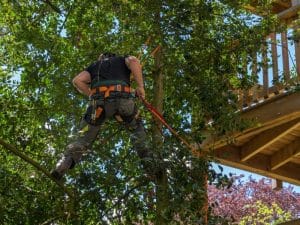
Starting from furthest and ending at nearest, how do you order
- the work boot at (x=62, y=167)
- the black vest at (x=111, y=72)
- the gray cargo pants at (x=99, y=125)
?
the black vest at (x=111, y=72)
the gray cargo pants at (x=99, y=125)
the work boot at (x=62, y=167)

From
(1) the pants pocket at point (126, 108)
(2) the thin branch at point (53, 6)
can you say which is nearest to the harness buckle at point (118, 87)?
(1) the pants pocket at point (126, 108)

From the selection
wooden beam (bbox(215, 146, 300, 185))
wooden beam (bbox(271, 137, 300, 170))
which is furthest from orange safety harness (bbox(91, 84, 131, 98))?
wooden beam (bbox(271, 137, 300, 170))

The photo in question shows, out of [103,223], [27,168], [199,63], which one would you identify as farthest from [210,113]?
[27,168]

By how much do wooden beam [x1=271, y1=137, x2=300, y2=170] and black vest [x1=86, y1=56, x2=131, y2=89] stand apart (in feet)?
11.0

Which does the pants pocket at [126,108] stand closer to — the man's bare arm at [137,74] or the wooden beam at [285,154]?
the man's bare arm at [137,74]

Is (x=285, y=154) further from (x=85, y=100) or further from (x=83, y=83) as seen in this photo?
(x=83, y=83)

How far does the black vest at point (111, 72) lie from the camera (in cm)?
530

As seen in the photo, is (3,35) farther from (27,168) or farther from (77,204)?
(77,204)

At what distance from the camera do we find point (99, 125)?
17.2 feet

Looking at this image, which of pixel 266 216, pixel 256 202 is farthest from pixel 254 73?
pixel 256 202

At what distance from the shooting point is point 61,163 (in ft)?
16.2

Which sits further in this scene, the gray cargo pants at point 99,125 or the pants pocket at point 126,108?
the pants pocket at point 126,108

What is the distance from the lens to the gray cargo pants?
4988mm

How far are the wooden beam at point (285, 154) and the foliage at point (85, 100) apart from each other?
Result: 2184 mm
